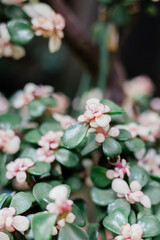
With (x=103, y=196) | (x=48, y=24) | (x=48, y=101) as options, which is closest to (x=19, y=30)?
(x=48, y=24)

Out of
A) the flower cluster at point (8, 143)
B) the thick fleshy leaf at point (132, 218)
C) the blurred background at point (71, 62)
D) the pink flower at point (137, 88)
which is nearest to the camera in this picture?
the thick fleshy leaf at point (132, 218)

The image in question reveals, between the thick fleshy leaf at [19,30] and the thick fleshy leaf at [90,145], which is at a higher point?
the thick fleshy leaf at [19,30]

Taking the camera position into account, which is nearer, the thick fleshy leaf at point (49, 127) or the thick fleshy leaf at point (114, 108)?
the thick fleshy leaf at point (114, 108)

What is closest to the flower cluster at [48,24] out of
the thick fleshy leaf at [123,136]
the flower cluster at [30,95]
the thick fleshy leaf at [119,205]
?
the flower cluster at [30,95]

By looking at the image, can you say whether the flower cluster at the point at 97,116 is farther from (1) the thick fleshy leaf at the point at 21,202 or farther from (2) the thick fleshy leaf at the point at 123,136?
(1) the thick fleshy leaf at the point at 21,202

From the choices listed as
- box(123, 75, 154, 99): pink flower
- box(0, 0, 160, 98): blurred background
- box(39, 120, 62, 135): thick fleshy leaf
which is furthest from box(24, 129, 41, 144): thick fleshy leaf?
box(0, 0, 160, 98): blurred background

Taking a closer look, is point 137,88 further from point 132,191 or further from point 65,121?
point 132,191

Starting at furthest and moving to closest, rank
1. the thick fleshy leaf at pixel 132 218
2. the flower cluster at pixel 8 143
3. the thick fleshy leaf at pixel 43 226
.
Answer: the flower cluster at pixel 8 143 → the thick fleshy leaf at pixel 132 218 → the thick fleshy leaf at pixel 43 226
